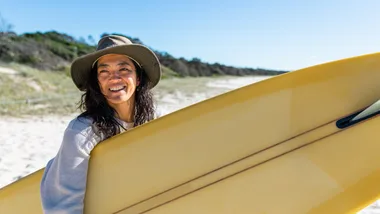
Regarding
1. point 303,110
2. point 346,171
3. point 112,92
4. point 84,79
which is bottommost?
point 346,171

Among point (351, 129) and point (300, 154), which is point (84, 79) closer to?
point (300, 154)

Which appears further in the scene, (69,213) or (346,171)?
(346,171)

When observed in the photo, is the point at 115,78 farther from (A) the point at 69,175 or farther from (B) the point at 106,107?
Result: (A) the point at 69,175

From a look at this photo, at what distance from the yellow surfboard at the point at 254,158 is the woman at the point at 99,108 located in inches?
5.5

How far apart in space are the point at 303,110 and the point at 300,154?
0.72 feet

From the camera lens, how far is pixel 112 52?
184 cm

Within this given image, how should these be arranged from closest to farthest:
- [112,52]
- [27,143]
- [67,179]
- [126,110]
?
[67,179], [112,52], [126,110], [27,143]

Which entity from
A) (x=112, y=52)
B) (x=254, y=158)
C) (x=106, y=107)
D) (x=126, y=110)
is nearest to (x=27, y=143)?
(x=126, y=110)

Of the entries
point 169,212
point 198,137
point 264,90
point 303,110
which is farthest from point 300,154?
point 169,212

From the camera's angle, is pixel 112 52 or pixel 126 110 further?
pixel 126 110

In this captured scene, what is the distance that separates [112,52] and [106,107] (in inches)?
11.3

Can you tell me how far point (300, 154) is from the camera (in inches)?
72.7

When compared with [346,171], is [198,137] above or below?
above

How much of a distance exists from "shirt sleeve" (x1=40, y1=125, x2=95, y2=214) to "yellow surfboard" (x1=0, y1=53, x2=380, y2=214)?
155 mm
